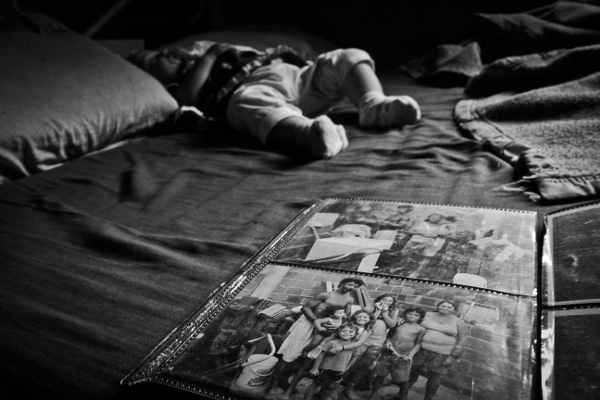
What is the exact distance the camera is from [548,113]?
916 mm

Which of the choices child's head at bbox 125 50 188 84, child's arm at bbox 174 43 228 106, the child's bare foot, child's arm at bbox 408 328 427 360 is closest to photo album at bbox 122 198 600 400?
child's arm at bbox 408 328 427 360

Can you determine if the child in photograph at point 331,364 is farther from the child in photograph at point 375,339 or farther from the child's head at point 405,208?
the child's head at point 405,208

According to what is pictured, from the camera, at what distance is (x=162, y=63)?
4.46 ft

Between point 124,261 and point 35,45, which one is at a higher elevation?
point 35,45

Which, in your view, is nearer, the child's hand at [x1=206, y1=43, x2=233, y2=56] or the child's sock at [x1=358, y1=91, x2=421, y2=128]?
the child's sock at [x1=358, y1=91, x2=421, y2=128]

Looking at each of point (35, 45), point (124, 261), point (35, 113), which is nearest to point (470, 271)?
point (124, 261)

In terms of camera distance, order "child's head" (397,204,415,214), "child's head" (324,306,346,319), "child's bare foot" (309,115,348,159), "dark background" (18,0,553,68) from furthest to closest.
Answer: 1. "dark background" (18,0,553,68)
2. "child's bare foot" (309,115,348,159)
3. "child's head" (397,204,415,214)
4. "child's head" (324,306,346,319)

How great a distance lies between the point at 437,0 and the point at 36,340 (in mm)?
1804

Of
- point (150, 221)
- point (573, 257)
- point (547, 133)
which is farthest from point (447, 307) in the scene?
point (547, 133)

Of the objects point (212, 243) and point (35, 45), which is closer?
point (212, 243)

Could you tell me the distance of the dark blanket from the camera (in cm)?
68

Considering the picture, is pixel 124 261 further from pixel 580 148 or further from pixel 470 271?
pixel 580 148

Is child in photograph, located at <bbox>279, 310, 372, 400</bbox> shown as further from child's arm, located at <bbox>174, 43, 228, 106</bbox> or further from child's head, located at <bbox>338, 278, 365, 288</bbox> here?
child's arm, located at <bbox>174, 43, 228, 106</bbox>

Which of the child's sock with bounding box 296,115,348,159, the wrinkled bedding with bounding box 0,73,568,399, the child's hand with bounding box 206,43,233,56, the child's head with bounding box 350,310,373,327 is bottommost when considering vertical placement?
the wrinkled bedding with bounding box 0,73,568,399
